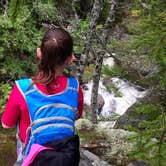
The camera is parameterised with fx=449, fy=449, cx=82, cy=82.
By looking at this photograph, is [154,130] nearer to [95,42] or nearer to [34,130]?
[34,130]

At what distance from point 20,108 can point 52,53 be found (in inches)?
14.1

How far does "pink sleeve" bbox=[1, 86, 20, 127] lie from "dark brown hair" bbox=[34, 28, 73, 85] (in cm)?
13

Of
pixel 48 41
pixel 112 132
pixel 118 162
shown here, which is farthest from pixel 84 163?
pixel 48 41

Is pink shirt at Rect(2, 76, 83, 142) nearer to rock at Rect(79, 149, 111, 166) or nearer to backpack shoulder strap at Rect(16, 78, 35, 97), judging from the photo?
backpack shoulder strap at Rect(16, 78, 35, 97)

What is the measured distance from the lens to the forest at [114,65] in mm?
2852

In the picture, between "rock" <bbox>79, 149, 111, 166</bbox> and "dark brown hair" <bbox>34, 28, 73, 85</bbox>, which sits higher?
"dark brown hair" <bbox>34, 28, 73, 85</bbox>

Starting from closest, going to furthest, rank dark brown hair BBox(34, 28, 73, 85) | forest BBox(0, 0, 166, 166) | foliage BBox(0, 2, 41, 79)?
dark brown hair BBox(34, 28, 73, 85)
forest BBox(0, 0, 166, 166)
foliage BBox(0, 2, 41, 79)

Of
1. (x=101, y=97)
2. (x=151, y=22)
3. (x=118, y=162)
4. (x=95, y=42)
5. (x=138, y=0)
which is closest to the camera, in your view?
(x=151, y=22)

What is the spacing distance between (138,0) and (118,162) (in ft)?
6.28

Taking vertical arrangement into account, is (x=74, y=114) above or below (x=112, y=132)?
above

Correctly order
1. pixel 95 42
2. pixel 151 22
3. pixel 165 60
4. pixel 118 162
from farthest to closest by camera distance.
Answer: pixel 95 42, pixel 118 162, pixel 151 22, pixel 165 60

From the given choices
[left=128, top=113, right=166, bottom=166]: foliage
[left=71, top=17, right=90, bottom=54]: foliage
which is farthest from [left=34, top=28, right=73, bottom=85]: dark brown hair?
[left=71, top=17, right=90, bottom=54]: foliage

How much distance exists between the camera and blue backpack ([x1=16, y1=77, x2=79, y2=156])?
2.50m

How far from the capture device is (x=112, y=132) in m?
5.45
